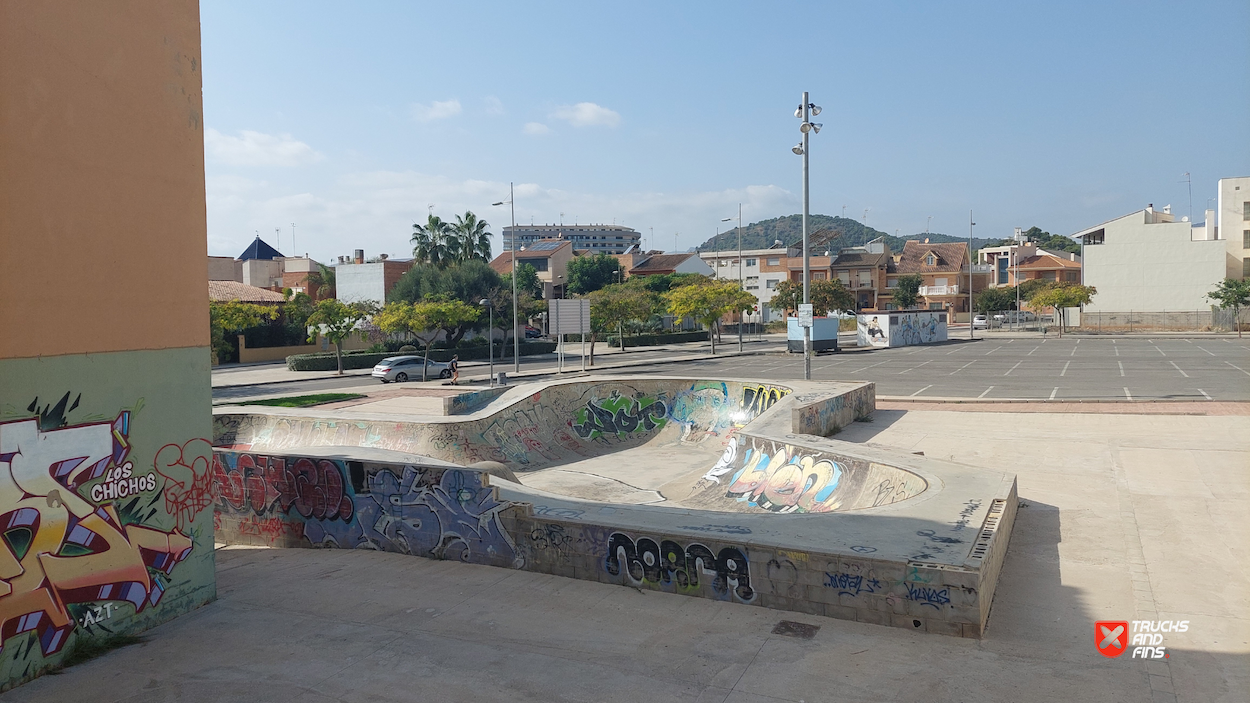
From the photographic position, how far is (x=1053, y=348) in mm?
48469

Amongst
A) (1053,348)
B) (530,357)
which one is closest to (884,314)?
(1053,348)

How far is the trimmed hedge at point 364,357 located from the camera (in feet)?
146

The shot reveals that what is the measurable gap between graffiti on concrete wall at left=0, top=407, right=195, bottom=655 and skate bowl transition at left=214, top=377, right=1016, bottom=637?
3308mm

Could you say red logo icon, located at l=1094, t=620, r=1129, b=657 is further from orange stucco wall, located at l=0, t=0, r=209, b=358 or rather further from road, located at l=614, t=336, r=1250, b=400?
road, located at l=614, t=336, r=1250, b=400

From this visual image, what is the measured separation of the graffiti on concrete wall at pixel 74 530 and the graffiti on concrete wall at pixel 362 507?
298cm

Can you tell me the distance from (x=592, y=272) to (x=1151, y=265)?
53.9 m

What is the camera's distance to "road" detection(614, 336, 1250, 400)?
2617cm

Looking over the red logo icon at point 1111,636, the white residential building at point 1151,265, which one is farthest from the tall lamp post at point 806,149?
the white residential building at point 1151,265

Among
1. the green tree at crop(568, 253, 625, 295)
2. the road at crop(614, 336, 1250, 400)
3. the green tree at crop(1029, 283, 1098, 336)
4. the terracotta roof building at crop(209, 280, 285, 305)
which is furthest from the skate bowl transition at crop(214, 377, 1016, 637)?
the green tree at crop(568, 253, 625, 295)

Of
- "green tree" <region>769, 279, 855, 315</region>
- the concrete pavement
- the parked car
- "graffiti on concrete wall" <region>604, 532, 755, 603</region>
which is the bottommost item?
the concrete pavement

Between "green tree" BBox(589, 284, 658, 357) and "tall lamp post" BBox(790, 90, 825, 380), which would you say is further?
"green tree" BBox(589, 284, 658, 357)

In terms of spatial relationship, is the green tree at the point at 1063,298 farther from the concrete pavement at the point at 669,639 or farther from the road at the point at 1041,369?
the concrete pavement at the point at 669,639

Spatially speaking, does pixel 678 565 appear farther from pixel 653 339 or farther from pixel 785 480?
pixel 653 339

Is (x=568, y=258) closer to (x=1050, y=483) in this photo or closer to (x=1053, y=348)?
(x=1053, y=348)
